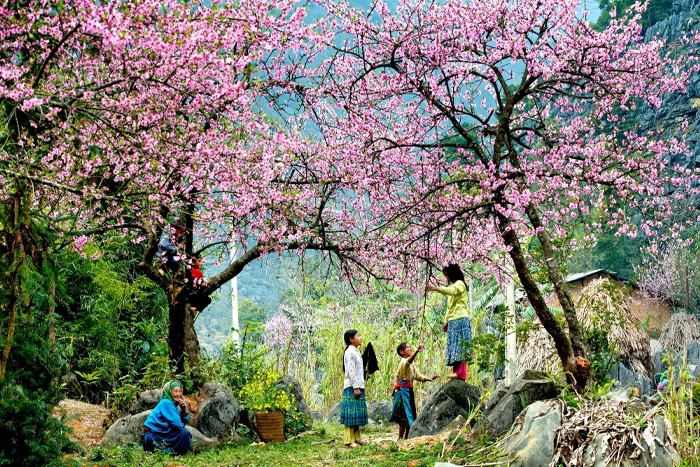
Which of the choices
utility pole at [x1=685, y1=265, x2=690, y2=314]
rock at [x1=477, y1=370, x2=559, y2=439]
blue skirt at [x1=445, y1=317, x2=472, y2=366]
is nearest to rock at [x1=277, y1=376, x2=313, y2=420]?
blue skirt at [x1=445, y1=317, x2=472, y2=366]

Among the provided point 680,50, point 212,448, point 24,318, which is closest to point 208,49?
point 24,318

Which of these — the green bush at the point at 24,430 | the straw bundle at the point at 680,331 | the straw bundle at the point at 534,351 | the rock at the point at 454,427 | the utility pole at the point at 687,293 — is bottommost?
the rock at the point at 454,427

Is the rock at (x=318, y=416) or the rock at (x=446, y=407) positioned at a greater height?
the rock at (x=446, y=407)

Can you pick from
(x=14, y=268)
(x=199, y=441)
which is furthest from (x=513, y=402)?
(x=14, y=268)

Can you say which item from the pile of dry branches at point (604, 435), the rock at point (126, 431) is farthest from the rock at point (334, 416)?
the pile of dry branches at point (604, 435)

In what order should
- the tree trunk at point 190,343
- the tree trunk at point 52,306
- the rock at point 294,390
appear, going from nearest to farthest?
the tree trunk at point 52,306, the tree trunk at point 190,343, the rock at point 294,390

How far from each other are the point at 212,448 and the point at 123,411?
5.67 ft

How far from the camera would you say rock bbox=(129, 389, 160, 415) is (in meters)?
8.20

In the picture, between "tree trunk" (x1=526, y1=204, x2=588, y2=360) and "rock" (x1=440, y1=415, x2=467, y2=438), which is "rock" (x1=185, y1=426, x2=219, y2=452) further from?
"tree trunk" (x1=526, y1=204, x2=588, y2=360)

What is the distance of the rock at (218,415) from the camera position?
821 centimetres

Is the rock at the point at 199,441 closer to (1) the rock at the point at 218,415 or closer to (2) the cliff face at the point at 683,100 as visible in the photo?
(1) the rock at the point at 218,415

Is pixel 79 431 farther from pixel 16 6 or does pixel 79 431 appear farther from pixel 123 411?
pixel 16 6

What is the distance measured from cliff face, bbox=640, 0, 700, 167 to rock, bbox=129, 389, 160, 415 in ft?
98.7

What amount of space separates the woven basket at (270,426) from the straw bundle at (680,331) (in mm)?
15511
